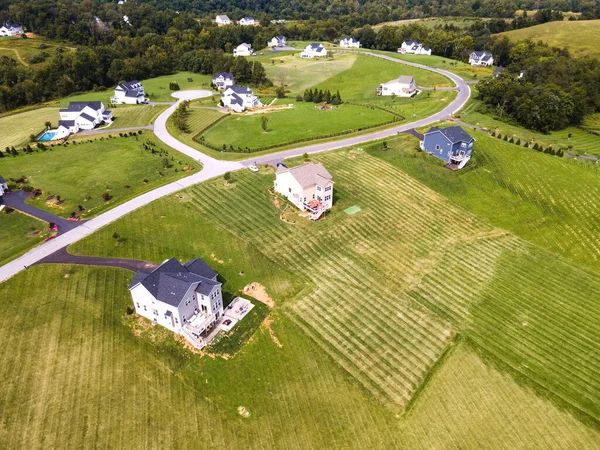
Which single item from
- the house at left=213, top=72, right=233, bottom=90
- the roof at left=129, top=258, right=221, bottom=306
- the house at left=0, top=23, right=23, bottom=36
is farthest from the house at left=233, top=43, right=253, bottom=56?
the roof at left=129, top=258, right=221, bottom=306

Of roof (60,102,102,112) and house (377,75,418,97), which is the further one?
house (377,75,418,97)

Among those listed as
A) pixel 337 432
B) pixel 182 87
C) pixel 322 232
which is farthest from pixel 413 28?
pixel 337 432

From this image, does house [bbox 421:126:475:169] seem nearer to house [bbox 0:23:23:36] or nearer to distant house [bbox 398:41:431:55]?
distant house [bbox 398:41:431:55]

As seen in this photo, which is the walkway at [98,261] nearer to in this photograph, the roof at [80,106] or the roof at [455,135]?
the roof at [455,135]

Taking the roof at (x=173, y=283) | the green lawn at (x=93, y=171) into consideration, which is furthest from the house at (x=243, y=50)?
the roof at (x=173, y=283)

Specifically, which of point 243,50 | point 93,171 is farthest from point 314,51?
point 93,171

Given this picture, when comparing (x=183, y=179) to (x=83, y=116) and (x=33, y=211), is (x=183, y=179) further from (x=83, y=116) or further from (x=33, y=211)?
(x=83, y=116)
